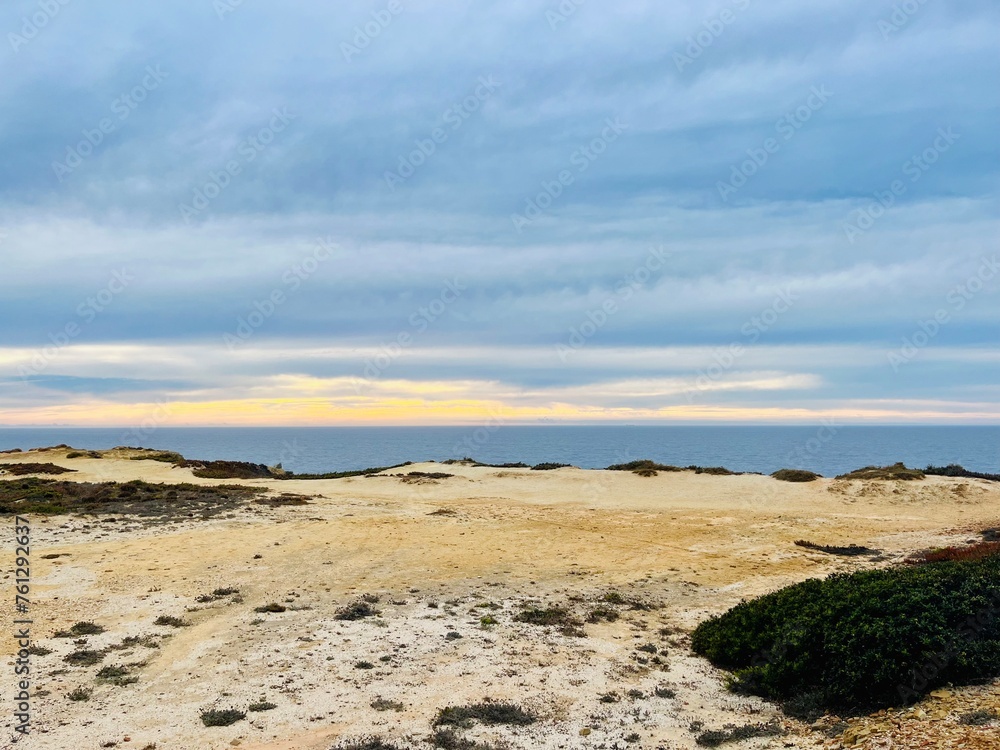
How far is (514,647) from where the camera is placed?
11.4 m

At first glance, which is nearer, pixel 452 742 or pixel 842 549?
pixel 452 742

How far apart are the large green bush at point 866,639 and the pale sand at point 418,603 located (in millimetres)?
591

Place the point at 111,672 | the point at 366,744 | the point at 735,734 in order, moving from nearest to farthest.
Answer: the point at 366,744
the point at 735,734
the point at 111,672

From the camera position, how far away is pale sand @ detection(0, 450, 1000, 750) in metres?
8.50

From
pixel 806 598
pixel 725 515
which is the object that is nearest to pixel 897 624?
pixel 806 598

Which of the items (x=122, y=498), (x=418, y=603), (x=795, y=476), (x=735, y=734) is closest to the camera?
(x=735, y=734)

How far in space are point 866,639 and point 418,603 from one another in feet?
28.9

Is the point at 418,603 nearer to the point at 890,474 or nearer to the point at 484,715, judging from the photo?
the point at 484,715

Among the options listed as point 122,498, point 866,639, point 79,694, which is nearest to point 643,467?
point 122,498

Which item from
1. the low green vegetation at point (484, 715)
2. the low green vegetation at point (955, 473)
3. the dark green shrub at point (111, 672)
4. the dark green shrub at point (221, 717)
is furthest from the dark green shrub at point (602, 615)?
the low green vegetation at point (955, 473)

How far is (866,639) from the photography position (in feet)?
28.4

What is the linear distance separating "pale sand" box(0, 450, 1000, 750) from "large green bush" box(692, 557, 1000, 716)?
591mm

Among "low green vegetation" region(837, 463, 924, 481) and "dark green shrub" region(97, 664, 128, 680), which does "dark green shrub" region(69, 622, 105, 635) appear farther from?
"low green vegetation" region(837, 463, 924, 481)

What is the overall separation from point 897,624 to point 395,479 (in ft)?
113
